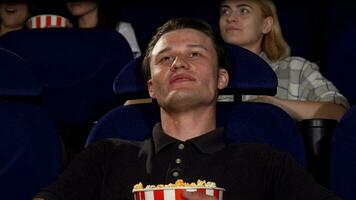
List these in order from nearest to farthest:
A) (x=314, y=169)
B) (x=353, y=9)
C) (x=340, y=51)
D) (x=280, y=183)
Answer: (x=280, y=183), (x=314, y=169), (x=340, y=51), (x=353, y=9)

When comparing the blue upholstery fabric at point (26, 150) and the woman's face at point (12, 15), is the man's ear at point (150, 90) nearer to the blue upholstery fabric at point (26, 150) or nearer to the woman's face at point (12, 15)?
the blue upholstery fabric at point (26, 150)

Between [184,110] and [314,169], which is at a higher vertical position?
[184,110]

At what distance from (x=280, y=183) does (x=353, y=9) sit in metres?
1.16

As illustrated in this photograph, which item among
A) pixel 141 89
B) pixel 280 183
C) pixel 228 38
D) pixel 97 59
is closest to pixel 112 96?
pixel 97 59

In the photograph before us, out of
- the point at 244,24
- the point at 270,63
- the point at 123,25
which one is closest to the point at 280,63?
the point at 270,63

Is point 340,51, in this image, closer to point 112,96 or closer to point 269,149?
point 112,96

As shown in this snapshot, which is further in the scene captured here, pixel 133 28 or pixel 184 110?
pixel 133 28

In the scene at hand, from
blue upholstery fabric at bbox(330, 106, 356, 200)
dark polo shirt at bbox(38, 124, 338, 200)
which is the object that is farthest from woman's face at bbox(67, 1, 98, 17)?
blue upholstery fabric at bbox(330, 106, 356, 200)

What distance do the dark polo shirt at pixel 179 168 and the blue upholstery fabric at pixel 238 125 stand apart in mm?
61

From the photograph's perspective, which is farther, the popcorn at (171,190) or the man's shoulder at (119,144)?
the man's shoulder at (119,144)

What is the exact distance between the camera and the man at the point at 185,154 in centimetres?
121

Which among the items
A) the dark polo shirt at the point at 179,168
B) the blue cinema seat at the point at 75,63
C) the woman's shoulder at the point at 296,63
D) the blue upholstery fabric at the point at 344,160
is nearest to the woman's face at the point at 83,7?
the blue cinema seat at the point at 75,63

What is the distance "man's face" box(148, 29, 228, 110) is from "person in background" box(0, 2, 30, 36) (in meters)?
1.06

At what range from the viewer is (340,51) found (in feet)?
5.99
